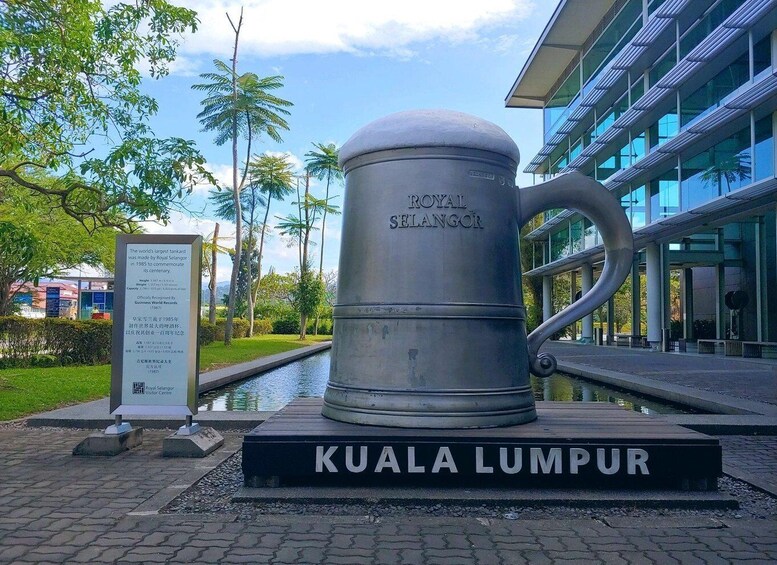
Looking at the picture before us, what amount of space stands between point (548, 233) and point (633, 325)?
8615 mm

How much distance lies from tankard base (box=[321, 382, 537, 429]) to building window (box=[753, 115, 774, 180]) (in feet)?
48.9

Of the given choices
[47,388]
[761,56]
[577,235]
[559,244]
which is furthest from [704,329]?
[47,388]

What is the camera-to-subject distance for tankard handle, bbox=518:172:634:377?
470 centimetres

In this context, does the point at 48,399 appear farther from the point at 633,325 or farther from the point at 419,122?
the point at 633,325

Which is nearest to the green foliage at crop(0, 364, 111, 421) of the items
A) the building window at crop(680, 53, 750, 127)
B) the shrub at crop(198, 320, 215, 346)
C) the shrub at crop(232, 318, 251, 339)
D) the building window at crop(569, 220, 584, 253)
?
the shrub at crop(198, 320, 215, 346)

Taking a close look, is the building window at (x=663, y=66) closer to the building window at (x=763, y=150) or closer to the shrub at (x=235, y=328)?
the building window at (x=763, y=150)

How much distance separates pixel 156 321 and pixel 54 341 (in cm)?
997

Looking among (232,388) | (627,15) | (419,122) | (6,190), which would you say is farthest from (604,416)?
(627,15)

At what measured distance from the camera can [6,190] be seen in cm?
1422

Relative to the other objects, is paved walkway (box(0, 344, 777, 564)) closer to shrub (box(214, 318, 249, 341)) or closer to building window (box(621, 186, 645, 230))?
building window (box(621, 186, 645, 230))

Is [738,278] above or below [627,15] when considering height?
below

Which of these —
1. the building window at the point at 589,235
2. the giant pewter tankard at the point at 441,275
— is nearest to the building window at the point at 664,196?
the building window at the point at 589,235

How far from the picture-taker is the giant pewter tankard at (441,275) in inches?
172

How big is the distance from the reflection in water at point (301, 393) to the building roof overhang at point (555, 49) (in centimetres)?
1822
